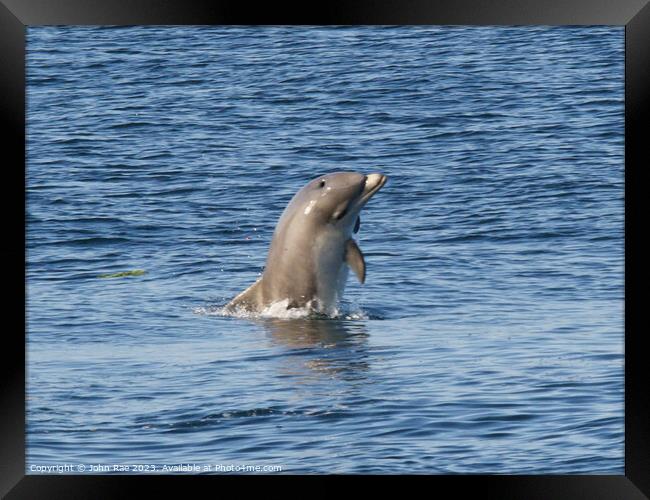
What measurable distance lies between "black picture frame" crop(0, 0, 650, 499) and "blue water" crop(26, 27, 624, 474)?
0.33m

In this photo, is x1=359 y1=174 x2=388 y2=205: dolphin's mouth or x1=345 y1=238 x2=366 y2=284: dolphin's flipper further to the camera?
x1=359 y1=174 x2=388 y2=205: dolphin's mouth

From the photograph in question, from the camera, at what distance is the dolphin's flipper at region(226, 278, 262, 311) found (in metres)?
21.2

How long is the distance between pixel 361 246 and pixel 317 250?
2.84 metres

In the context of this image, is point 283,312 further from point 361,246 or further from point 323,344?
point 361,246

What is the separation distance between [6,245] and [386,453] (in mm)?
4308

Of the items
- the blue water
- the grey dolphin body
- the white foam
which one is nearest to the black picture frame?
the blue water

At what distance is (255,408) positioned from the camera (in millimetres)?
15016

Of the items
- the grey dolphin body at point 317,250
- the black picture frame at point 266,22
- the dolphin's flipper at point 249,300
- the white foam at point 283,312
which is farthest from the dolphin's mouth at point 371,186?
the black picture frame at point 266,22

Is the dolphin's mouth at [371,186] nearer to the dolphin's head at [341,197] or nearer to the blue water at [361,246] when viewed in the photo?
the dolphin's head at [341,197]

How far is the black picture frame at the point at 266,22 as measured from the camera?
13.1 m

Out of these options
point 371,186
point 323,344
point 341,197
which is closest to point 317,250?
point 341,197

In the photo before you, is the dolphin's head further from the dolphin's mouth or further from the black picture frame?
the black picture frame

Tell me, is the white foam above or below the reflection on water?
above

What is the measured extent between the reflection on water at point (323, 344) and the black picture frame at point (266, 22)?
4065 millimetres
